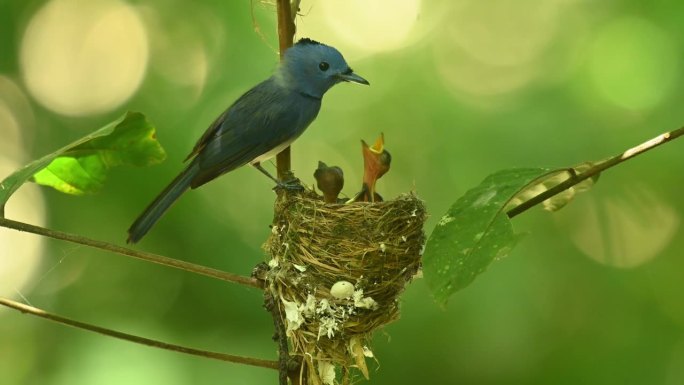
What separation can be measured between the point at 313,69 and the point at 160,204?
2.72 ft

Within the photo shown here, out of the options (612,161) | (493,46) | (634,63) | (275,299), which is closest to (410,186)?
(493,46)

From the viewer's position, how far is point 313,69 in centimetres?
309

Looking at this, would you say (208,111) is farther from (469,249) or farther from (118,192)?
(469,249)

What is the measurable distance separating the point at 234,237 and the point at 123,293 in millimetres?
544

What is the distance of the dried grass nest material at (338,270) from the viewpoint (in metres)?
2.22

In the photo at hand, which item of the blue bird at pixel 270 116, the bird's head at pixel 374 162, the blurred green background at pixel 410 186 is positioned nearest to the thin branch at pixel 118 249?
the blue bird at pixel 270 116

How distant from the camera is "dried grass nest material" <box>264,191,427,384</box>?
2.22 metres

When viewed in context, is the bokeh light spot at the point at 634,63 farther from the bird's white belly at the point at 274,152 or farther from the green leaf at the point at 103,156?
the green leaf at the point at 103,156

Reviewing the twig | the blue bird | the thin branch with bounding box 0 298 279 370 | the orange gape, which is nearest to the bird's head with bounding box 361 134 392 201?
the orange gape

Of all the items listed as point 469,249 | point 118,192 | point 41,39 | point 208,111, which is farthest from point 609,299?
point 41,39

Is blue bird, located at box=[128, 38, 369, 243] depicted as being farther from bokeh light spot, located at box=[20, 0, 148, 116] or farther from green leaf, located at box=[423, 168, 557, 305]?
green leaf, located at box=[423, 168, 557, 305]

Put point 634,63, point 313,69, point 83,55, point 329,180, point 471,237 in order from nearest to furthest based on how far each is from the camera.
Result: point 471,237
point 329,180
point 313,69
point 634,63
point 83,55

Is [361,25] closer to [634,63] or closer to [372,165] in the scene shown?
[634,63]

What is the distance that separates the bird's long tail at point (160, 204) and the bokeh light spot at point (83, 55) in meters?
1.26
